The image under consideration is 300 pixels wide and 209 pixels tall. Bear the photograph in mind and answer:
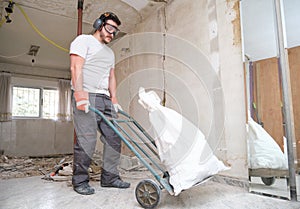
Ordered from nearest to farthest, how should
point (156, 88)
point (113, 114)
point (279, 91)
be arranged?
point (279, 91) → point (113, 114) → point (156, 88)

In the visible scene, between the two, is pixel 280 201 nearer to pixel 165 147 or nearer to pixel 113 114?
pixel 165 147

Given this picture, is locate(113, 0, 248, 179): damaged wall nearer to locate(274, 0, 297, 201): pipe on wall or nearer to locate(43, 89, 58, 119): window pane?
locate(274, 0, 297, 201): pipe on wall

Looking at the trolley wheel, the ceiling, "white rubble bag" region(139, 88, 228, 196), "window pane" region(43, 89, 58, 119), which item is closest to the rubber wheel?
"white rubble bag" region(139, 88, 228, 196)

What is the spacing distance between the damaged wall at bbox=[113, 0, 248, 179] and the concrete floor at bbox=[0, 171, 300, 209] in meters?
0.29

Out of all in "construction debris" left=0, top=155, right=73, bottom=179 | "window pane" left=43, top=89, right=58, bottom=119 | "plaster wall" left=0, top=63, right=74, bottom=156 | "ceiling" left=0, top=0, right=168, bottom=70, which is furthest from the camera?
"window pane" left=43, top=89, right=58, bottom=119

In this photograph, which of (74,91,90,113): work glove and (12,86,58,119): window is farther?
(12,86,58,119): window

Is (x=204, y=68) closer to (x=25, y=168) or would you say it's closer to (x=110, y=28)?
(x=110, y=28)

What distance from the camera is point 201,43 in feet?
6.81

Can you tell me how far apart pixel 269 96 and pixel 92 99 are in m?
1.34

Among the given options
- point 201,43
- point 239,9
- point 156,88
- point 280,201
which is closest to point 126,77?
point 156,88

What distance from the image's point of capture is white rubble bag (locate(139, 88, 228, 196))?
3.87 feet

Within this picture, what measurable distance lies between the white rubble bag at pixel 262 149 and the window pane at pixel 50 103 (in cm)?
529

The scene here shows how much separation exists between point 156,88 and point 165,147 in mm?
1510

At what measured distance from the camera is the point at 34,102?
5.59 metres
